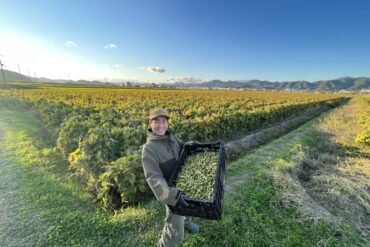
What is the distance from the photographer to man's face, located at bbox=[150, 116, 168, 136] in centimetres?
270

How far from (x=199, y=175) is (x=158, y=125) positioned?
0.88 metres

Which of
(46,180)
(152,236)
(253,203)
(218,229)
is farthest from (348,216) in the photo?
(46,180)

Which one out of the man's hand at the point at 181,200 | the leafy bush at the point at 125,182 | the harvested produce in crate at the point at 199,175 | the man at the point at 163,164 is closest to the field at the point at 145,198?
the leafy bush at the point at 125,182

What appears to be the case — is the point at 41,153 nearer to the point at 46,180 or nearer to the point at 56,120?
the point at 46,180

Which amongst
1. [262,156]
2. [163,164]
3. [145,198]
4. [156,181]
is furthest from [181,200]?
[262,156]

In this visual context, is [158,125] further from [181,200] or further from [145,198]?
[145,198]

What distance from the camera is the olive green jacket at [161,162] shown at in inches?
92.8

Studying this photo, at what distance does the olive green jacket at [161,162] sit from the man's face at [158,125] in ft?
0.19

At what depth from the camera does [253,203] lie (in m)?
4.29

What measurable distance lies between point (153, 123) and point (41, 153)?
6.08 meters

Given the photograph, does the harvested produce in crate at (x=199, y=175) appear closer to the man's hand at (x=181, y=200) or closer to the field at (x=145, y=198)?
the man's hand at (x=181, y=200)

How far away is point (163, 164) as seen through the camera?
9.09ft

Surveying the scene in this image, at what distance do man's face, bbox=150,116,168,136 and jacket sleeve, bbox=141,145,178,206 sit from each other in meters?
0.27

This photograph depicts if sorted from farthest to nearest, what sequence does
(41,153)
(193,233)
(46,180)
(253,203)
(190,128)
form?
(190,128)
(41,153)
(46,180)
(253,203)
(193,233)
